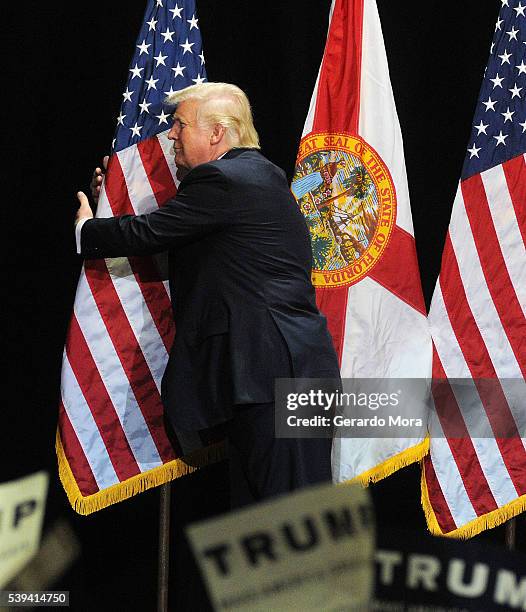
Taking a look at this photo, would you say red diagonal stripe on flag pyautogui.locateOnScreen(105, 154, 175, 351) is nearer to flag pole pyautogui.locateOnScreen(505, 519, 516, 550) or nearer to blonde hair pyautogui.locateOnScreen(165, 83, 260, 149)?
blonde hair pyautogui.locateOnScreen(165, 83, 260, 149)

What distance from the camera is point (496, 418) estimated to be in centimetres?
257

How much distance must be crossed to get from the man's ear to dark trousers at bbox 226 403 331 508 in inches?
25.7

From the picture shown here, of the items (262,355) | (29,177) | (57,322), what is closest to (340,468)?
(262,355)

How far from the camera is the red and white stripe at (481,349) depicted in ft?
8.32

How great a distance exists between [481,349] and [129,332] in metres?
0.99

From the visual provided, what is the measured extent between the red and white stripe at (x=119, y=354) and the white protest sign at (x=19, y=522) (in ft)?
4.41

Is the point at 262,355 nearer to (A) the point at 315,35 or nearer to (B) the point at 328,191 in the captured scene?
(B) the point at 328,191

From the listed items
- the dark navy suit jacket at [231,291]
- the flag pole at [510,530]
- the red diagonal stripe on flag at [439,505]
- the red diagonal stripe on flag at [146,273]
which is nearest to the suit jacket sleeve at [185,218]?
the dark navy suit jacket at [231,291]

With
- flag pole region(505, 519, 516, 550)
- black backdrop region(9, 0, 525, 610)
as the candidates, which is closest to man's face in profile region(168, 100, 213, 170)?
black backdrop region(9, 0, 525, 610)

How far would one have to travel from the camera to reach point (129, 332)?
2449 millimetres

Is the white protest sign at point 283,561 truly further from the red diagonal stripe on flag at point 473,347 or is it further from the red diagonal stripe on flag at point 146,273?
the red diagonal stripe on flag at point 473,347

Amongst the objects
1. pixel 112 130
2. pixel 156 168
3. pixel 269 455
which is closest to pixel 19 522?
pixel 269 455

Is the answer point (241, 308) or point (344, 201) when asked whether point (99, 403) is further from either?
point (344, 201)

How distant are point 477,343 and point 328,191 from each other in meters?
0.60
